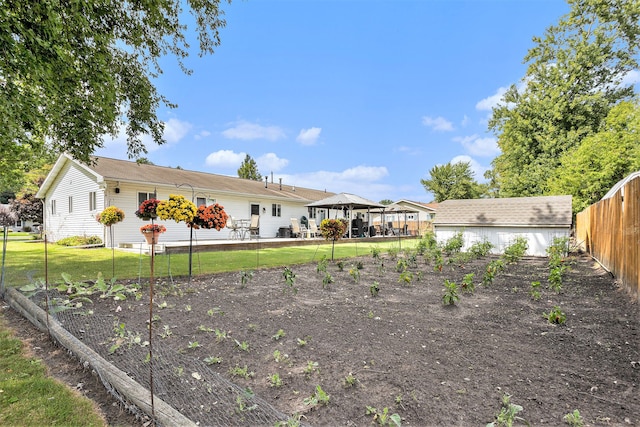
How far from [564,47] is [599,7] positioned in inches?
92.9

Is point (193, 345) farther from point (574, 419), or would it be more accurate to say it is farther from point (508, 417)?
point (574, 419)

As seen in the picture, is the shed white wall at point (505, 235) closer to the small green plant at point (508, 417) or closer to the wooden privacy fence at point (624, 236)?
the wooden privacy fence at point (624, 236)

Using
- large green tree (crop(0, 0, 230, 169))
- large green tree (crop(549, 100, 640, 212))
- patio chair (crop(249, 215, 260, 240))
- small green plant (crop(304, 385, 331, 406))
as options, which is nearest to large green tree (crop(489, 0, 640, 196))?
large green tree (crop(549, 100, 640, 212))

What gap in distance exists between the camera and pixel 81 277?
587cm

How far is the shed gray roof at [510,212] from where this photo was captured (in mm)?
10133

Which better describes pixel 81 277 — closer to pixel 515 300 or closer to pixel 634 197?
pixel 515 300

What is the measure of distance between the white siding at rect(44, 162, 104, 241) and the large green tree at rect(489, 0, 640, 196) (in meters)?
23.4

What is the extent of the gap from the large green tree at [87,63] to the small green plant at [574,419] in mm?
6292

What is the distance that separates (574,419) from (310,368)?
1.62 m

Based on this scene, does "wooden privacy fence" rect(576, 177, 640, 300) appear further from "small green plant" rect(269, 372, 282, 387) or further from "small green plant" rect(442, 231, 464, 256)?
"small green plant" rect(269, 372, 282, 387)

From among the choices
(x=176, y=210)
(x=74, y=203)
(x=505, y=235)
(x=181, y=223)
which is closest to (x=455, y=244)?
(x=505, y=235)

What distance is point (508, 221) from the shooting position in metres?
10.7

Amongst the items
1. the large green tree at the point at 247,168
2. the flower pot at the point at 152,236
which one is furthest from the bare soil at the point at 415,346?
the large green tree at the point at 247,168

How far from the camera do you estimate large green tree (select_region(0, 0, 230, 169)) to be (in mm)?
4188
